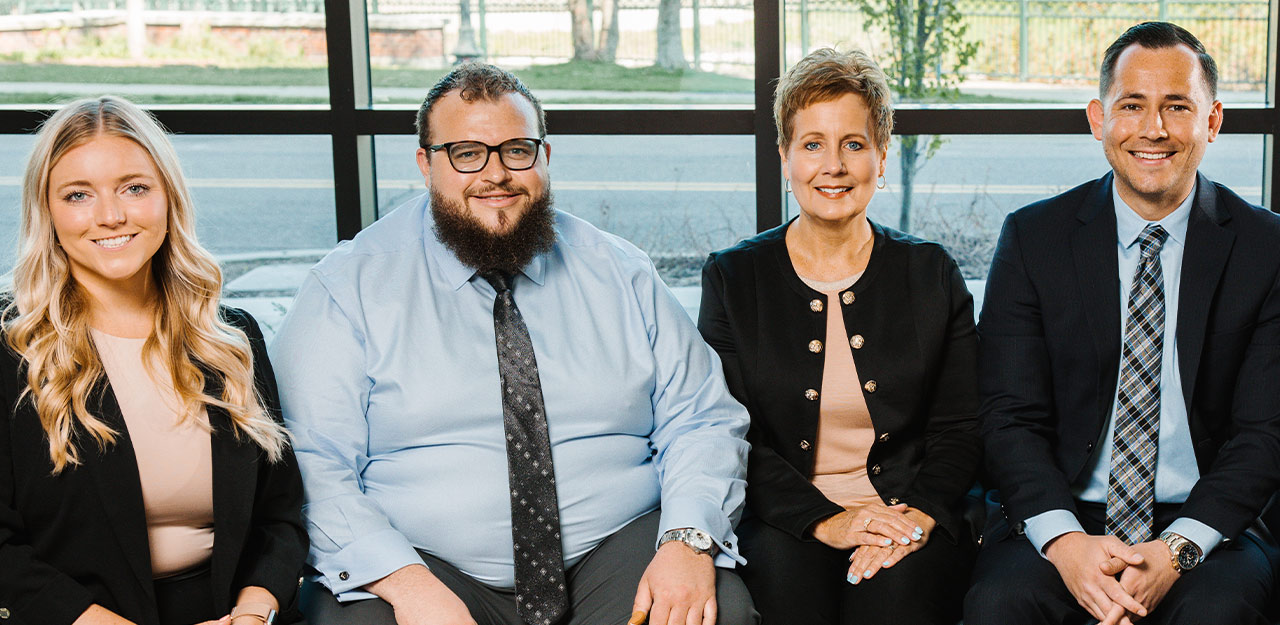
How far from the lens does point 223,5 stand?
139 inches

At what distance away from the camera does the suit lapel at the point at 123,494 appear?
6.70 ft

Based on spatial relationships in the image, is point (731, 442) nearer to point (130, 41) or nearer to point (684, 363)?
point (684, 363)

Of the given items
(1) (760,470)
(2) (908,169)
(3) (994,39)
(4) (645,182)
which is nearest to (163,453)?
(1) (760,470)

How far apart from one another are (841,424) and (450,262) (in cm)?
94

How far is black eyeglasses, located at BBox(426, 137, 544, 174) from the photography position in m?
2.44

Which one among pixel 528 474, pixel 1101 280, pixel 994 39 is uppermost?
pixel 994 39

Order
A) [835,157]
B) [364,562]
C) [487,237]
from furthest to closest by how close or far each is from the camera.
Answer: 1. [835,157]
2. [487,237]
3. [364,562]

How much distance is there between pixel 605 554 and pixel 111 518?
3.07ft

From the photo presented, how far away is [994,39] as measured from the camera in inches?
134

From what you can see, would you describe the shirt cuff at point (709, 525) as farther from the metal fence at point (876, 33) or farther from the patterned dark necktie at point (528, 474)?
the metal fence at point (876, 33)

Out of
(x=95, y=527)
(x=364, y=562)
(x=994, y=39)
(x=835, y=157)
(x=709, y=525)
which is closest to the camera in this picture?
(x=95, y=527)

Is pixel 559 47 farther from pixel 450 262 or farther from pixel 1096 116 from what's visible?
pixel 1096 116

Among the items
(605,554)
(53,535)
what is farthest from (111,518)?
(605,554)

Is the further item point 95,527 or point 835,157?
point 835,157
